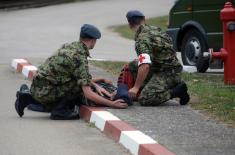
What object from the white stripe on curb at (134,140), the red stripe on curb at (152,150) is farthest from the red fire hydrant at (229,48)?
the red stripe on curb at (152,150)

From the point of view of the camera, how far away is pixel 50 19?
2708 cm

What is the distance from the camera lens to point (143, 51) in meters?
9.36

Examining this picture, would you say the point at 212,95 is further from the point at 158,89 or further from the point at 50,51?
the point at 50,51

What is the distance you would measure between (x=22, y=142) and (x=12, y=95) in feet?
11.2

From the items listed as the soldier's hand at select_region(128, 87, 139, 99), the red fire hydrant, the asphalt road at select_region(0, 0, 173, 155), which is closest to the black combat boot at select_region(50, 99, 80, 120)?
the asphalt road at select_region(0, 0, 173, 155)

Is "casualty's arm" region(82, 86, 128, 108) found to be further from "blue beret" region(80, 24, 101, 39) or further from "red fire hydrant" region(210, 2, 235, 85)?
"red fire hydrant" region(210, 2, 235, 85)

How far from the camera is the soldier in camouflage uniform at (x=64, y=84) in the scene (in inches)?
358

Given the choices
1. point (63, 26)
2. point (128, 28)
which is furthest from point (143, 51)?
point (128, 28)

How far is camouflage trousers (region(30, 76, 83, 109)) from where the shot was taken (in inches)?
360

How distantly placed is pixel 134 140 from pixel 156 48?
2473 mm

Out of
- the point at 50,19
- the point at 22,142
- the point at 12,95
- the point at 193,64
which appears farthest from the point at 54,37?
the point at 22,142

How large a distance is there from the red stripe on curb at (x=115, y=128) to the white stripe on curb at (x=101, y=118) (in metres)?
0.13

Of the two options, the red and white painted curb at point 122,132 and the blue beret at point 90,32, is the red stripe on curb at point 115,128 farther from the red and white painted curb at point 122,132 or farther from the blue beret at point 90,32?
the blue beret at point 90,32

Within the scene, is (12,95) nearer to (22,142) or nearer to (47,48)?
(22,142)
